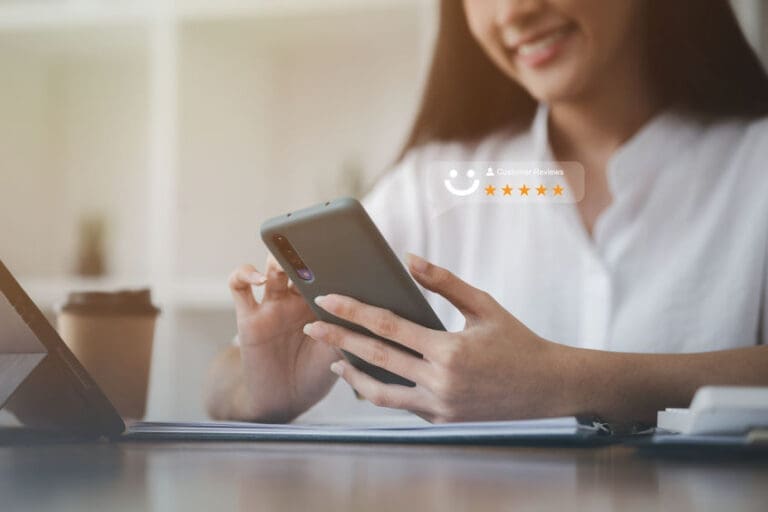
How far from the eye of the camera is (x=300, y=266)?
729 mm

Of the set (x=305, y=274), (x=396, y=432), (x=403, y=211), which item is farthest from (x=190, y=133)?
(x=396, y=432)

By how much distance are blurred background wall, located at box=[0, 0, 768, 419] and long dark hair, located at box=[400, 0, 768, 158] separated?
0.21m

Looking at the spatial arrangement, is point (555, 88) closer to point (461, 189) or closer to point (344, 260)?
point (461, 189)

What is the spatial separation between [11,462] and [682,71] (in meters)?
1.12

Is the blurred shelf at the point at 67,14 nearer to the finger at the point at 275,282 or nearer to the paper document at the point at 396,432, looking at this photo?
the finger at the point at 275,282

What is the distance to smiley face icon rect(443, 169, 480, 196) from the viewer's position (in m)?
1.33

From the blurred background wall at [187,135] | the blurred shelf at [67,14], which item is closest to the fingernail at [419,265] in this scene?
the blurred background wall at [187,135]

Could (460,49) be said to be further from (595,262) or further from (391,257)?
(391,257)

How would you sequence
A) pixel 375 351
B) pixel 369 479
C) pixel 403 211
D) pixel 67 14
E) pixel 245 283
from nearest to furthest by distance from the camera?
pixel 369 479, pixel 375 351, pixel 245 283, pixel 403 211, pixel 67 14

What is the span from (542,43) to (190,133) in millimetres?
776

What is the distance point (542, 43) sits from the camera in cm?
132

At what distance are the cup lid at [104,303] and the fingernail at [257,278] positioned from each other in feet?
0.51

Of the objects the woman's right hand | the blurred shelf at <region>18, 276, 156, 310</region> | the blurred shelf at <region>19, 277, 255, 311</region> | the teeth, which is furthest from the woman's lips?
the blurred shelf at <region>18, 276, 156, 310</region>

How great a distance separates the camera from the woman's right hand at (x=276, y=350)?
2.77ft
